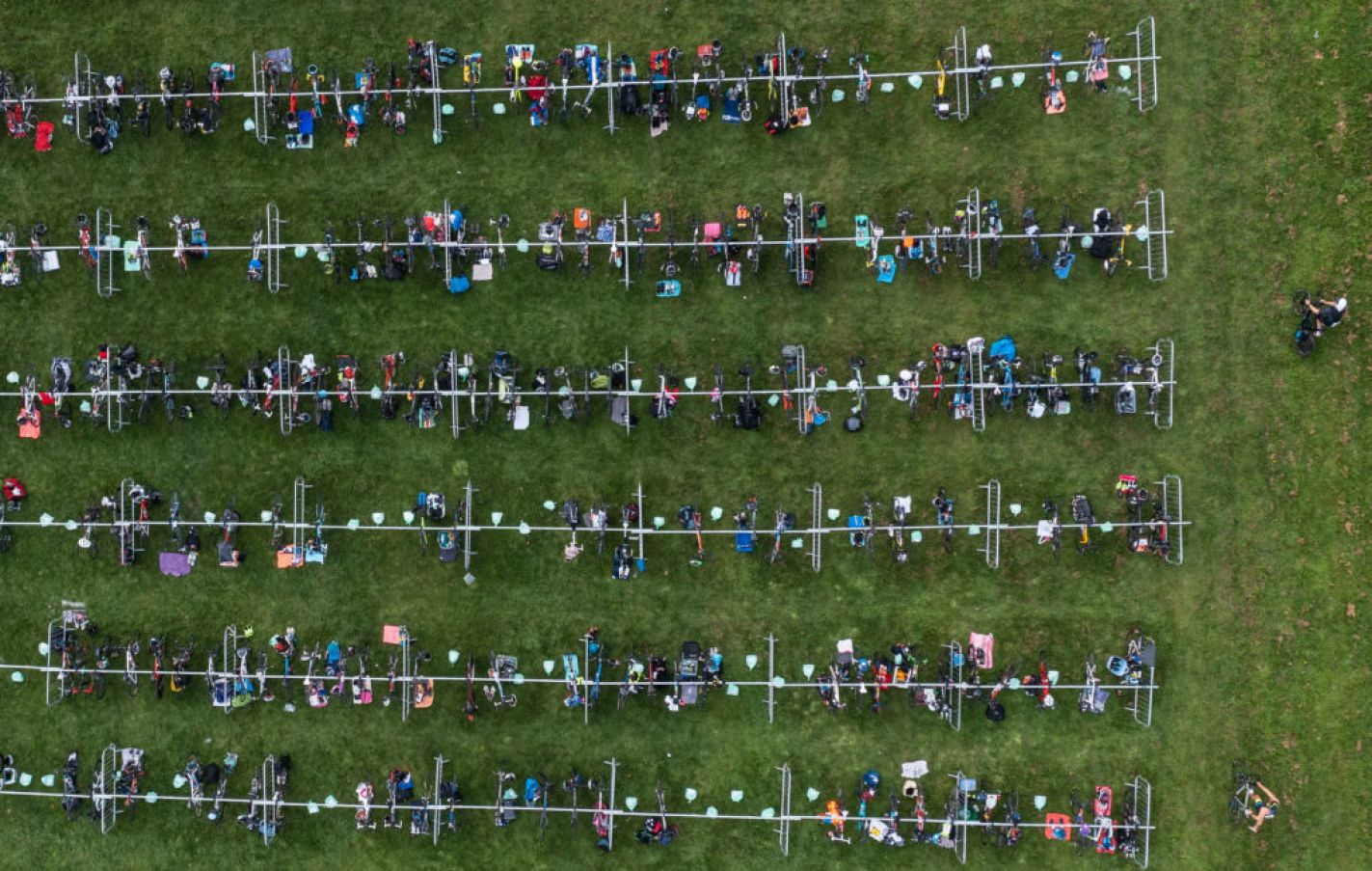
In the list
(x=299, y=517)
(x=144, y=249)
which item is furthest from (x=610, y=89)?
(x=299, y=517)

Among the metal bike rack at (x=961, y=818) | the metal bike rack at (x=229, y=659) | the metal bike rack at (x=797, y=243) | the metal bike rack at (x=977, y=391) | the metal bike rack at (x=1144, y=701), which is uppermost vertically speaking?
the metal bike rack at (x=797, y=243)

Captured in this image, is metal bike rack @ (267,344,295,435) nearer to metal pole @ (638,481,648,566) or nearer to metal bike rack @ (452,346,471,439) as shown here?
metal bike rack @ (452,346,471,439)

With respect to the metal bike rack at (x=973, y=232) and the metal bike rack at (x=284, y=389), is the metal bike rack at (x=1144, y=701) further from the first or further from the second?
the metal bike rack at (x=284, y=389)

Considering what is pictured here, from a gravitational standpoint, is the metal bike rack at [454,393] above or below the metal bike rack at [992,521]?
above

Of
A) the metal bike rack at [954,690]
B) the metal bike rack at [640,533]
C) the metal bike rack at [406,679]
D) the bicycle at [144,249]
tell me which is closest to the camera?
the metal bike rack at [954,690]

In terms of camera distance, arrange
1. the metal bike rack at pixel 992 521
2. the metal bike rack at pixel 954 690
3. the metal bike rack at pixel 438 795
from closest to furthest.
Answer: the metal bike rack at pixel 954 690, the metal bike rack at pixel 992 521, the metal bike rack at pixel 438 795

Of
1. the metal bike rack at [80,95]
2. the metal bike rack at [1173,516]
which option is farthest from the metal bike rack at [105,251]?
the metal bike rack at [1173,516]

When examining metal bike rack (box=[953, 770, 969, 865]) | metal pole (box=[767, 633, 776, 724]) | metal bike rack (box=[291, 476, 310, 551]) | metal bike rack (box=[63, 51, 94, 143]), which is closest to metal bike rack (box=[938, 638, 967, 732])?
metal bike rack (box=[953, 770, 969, 865])
